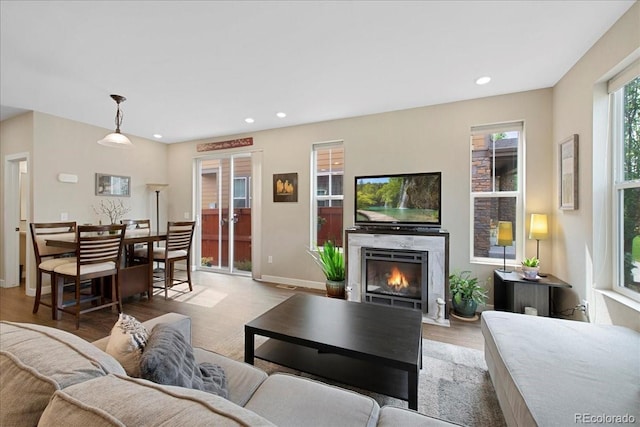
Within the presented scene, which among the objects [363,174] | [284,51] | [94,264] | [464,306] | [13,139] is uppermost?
[284,51]

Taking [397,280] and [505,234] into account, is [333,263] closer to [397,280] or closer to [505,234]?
[397,280]

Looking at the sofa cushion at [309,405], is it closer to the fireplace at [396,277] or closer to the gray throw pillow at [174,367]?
the gray throw pillow at [174,367]

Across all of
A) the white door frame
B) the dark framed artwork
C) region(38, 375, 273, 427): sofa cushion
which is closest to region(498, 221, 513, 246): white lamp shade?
the dark framed artwork

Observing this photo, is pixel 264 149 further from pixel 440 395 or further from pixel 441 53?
pixel 440 395

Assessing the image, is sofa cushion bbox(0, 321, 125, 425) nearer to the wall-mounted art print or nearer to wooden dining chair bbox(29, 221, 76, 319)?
wooden dining chair bbox(29, 221, 76, 319)

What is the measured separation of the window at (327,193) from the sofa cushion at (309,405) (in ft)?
9.72

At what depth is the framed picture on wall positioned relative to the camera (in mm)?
4389

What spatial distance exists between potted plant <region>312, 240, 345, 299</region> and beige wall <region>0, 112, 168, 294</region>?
3.75m

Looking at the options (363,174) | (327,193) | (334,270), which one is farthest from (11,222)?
(363,174)

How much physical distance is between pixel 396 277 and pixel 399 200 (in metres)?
0.95

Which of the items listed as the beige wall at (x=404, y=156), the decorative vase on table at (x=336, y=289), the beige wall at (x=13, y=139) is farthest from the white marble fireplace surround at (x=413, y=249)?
the beige wall at (x=13, y=139)

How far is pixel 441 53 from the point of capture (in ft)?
7.61

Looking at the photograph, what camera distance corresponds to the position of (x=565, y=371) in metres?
1.24

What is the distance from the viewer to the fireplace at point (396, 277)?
10.2 feet
